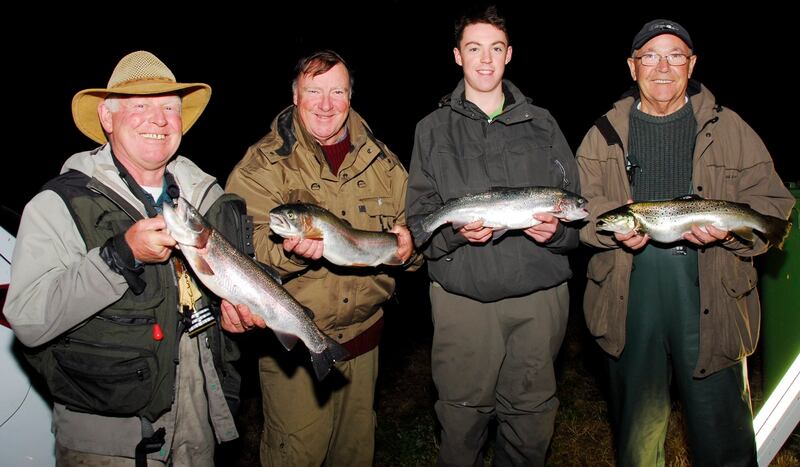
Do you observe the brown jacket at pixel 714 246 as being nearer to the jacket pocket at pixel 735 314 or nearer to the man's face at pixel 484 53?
the jacket pocket at pixel 735 314

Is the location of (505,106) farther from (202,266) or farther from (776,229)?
(202,266)


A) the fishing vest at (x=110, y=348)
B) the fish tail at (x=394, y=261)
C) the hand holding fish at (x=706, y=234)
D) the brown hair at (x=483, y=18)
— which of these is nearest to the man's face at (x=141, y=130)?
the fishing vest at (x=110, y=348)

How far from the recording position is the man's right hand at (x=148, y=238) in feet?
9.12

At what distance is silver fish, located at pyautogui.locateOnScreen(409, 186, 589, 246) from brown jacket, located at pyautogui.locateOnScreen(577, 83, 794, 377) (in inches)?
14.3

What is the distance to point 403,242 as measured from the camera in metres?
4.20

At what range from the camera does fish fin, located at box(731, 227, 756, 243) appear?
3788mm

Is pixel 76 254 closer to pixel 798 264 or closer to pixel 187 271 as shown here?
pixel 187 271

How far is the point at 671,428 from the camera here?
5.59 m

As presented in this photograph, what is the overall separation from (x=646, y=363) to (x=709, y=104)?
198 centimetres

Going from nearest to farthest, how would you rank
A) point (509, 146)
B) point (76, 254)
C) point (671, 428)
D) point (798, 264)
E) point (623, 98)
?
point (76, 254) < point (509, 146) < point (623, 98) < point (798, 264) < point (671, 428)

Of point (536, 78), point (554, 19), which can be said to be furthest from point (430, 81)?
point (554, 19)

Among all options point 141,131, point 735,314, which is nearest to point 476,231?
point 735,314

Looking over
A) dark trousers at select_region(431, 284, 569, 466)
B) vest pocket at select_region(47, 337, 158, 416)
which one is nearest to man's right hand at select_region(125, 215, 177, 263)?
vest pocket at select_region(47, 337, 158, 416)

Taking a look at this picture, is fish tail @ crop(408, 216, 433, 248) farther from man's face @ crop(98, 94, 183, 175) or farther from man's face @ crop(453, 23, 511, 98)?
man's face @ crop(98, 94, 183, 175)
